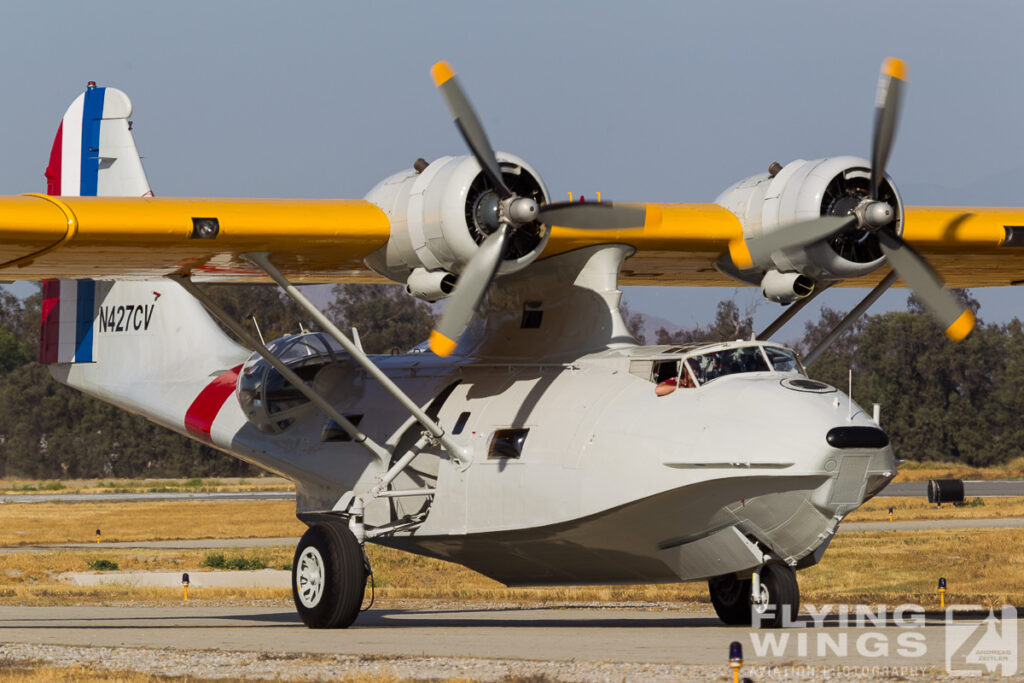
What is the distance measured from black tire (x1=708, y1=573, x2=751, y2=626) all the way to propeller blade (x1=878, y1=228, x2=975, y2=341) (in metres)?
3.84

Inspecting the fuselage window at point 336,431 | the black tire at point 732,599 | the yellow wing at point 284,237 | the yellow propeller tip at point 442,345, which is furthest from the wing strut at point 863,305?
the fuselage window at point 336,431

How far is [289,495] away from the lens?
212 ft

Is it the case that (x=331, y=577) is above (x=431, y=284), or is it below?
below

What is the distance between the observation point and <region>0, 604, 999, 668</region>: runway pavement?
544 inches

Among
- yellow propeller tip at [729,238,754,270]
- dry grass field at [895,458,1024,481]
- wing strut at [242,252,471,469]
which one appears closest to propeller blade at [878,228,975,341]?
yellow propeller tip at [729,238,754,270]

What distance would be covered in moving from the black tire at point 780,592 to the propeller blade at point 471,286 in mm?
4241

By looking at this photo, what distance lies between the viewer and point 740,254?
713 inches

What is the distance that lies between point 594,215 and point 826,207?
2.74m

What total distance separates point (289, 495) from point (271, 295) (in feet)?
A: 143

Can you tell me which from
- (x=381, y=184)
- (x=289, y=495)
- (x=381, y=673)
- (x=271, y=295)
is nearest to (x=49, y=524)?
(x=289, y=495)

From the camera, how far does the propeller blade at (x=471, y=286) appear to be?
15.9m

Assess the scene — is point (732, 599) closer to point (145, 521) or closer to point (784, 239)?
point (784, 239)

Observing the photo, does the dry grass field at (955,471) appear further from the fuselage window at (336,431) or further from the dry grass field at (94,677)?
the dry grass field at (94,677)

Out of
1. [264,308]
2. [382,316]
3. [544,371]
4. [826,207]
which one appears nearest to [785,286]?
[826,207]
